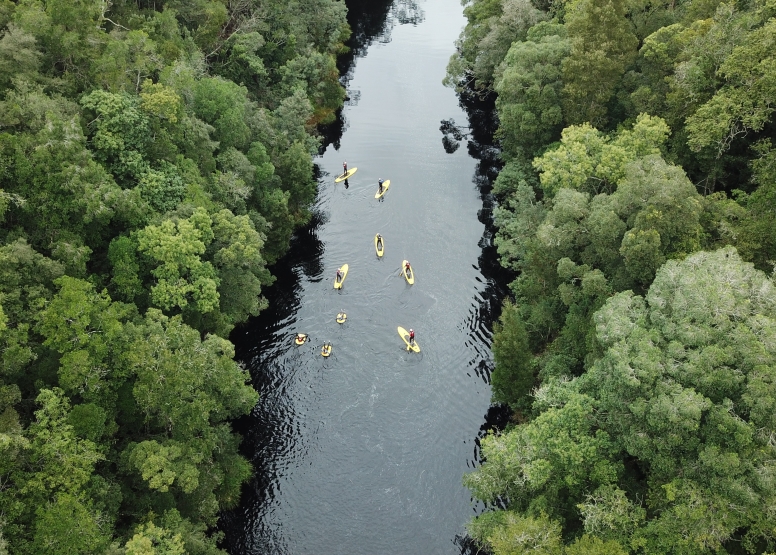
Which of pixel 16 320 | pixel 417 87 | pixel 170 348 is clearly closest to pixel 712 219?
pixel 170 348

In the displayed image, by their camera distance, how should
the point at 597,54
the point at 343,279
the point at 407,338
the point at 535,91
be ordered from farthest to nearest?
the point at 535,91, the point at 343,279, the point at 597,54, the point at 407,338

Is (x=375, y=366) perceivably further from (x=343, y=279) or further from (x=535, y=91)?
(x=535, y=91)

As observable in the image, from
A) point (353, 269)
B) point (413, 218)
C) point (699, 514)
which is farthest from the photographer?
point (413, 218)

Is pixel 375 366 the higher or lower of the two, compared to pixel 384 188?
lower

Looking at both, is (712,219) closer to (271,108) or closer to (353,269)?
(353,269)

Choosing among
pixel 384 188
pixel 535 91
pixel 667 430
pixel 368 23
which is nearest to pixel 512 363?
pixel 667 430
